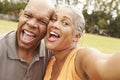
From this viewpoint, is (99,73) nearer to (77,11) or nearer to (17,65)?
(77,11)

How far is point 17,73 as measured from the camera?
261cm

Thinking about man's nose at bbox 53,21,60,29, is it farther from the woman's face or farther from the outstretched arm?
the outstretched arm

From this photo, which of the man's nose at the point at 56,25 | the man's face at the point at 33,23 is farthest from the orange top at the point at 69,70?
the man's face at the point at 33,23

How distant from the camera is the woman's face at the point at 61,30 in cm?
240

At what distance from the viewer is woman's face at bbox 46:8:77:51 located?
240 centimetres

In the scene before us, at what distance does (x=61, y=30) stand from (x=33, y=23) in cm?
26

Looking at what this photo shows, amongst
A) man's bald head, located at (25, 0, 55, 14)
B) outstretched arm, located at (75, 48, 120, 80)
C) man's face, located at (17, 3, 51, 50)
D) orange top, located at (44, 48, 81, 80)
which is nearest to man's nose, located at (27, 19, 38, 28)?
man's face, located at (17, 3, 51, 50)

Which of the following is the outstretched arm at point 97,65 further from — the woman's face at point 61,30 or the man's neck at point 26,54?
the man's neck at point 26,54

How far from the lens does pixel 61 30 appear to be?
7.88 feet

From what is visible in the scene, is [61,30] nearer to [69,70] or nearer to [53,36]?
[53,36]

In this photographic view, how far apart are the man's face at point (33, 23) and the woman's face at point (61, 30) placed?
5.5 inches

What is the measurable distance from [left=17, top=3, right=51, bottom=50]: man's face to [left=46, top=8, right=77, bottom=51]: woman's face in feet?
0.46

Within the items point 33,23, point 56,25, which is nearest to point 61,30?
point 56,25

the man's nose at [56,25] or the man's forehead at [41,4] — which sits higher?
the man's forehead at [41,4]
